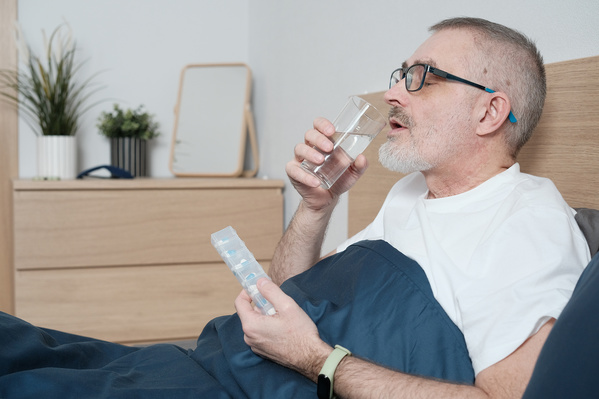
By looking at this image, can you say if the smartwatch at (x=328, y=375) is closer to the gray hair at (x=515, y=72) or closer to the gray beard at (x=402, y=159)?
the gray beard at (x=402, y=159)

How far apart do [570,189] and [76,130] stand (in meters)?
2.36

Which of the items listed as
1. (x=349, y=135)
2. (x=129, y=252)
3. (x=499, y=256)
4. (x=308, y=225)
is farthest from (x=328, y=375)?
(x=129, y=252)

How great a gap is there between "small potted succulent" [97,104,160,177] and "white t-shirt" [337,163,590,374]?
1.92m

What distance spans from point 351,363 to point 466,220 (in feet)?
1.13

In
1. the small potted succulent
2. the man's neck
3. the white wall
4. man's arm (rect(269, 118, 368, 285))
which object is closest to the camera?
the man's neck

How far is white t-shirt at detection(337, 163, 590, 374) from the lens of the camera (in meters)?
0.88

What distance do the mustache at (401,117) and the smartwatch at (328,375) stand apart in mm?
499

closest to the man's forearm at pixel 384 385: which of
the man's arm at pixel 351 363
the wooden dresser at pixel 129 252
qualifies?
the man's arm at pixel 351 363

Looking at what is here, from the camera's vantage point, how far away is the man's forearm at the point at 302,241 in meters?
1.47

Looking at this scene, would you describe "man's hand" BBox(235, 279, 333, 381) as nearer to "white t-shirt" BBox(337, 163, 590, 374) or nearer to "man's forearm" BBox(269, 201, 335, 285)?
"white t-shirt" BBox(337, 163, 590, 374)

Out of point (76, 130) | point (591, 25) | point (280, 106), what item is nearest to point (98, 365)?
point (591, 25)

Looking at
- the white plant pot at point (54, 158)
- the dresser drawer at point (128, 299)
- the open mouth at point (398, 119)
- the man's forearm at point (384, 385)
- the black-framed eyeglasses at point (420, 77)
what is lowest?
the dresser drawer at point (128, 299)

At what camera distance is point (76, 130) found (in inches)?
115

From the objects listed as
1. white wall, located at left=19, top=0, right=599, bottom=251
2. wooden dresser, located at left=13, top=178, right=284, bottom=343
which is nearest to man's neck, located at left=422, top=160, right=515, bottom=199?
white wall, located at left=19, top=0, right=599, bottom=251
